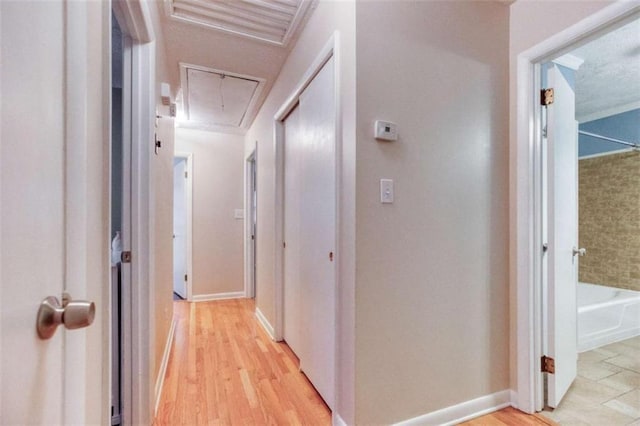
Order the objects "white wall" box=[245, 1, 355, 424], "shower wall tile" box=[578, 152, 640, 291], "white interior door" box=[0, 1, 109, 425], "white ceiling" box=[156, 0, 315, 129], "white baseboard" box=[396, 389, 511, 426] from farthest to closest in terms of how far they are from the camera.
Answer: "shower wall tile" box=[578, 152, 640, 291] < "white ceiling" box=[156, 0, 315, 129] < "white baseboard" box=[396, 389, 511, 426] < "white wall" box=[245, 1, 355, 424] < "white interior door" box=[0, 1, 109, 425]

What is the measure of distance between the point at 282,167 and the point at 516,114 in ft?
5.81

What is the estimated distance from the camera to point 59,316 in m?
0.53

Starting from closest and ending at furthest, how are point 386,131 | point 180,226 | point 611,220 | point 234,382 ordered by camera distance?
point 386,131 < point 234,382 < point 611,220 < point 180,226

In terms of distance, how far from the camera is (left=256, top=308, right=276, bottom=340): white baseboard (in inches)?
107

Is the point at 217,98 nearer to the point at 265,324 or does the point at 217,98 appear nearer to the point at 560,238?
the point at 265,324

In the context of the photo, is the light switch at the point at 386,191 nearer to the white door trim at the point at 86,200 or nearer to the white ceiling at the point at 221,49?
the white door trim at the point at 86,200

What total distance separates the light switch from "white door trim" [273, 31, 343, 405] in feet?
0.69

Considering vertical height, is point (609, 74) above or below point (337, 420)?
above

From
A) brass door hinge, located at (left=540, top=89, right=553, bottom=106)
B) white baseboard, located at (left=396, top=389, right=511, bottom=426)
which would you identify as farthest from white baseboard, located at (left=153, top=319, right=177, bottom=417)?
brass door hinge, located at (left=540, top=89, right=553, bottom=106)

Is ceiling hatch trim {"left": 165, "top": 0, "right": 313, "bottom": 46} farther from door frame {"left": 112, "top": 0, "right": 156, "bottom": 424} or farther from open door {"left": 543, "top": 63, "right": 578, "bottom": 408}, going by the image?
open door {"left": 543, "top": 63, "right": 578, "bottom": 408}

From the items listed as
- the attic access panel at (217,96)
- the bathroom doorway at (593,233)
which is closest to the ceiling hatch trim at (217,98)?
the attic access panel at (217,96)

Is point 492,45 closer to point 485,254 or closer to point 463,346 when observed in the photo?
point 485,254

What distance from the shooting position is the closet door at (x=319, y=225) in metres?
1.70

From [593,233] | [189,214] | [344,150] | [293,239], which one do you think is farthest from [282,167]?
[593,233]
